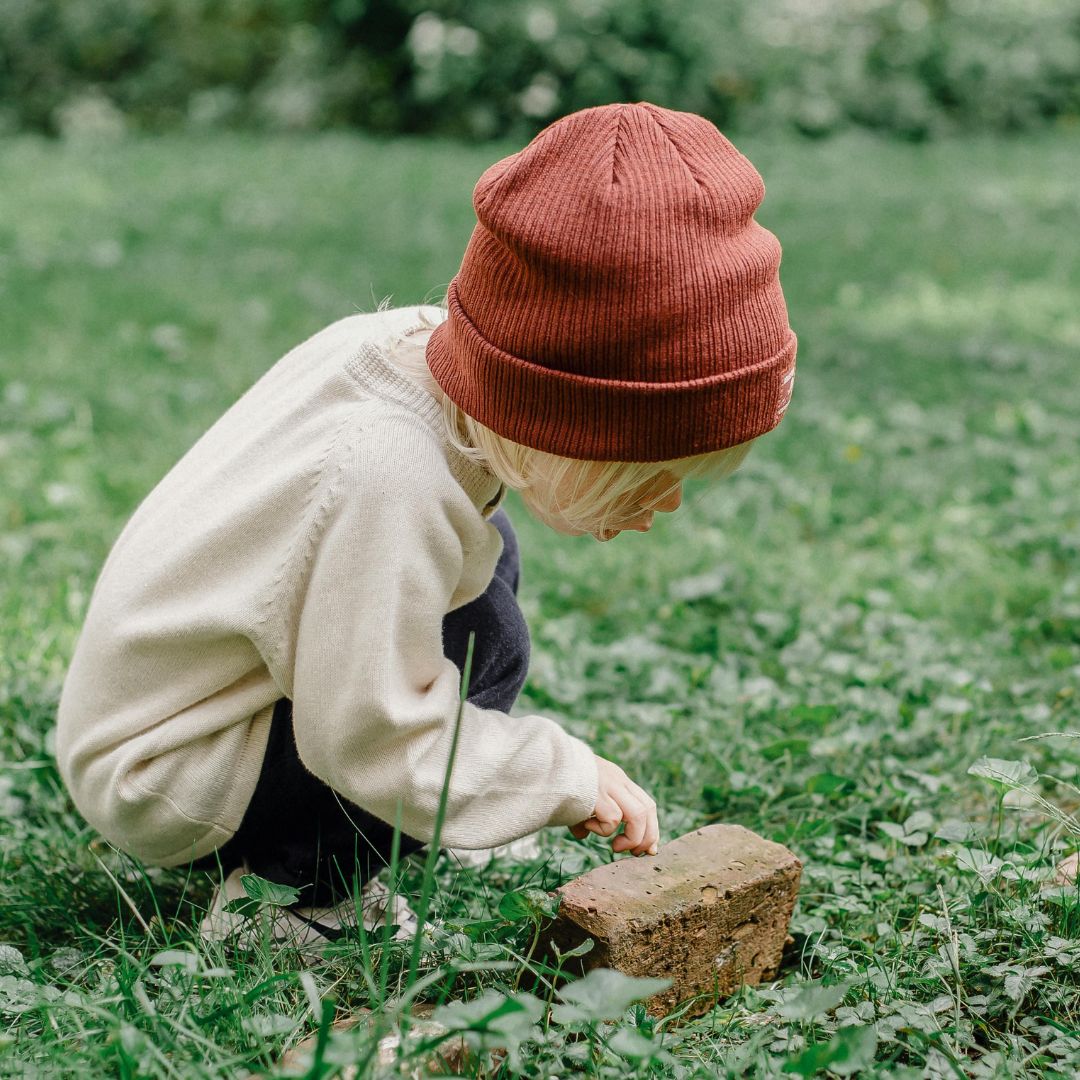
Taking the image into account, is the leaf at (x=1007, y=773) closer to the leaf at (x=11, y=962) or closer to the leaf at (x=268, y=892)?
the leaf at (x=268, y=892)

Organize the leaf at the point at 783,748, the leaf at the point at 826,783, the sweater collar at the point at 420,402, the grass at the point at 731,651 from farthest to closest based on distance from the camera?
1. the leaf at the point at 783,748
2. the leaf at the point at 826,783
3. the sweater collar at the point at 420,402
4. the grass at the point at 731,651

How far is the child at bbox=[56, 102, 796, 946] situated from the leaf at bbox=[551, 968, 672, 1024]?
1.21ft

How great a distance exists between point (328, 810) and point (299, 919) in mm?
171

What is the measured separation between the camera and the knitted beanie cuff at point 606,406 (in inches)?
57.3

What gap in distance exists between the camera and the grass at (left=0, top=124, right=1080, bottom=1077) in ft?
4.84

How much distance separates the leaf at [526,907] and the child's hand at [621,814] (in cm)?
11

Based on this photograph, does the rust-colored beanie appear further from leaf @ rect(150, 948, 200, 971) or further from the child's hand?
leaf @ rect(150, 948, 200, 971)

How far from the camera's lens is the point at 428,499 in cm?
151

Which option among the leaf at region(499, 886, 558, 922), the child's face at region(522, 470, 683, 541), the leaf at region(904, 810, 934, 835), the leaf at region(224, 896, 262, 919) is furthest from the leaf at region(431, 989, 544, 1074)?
the leaf at region(904, 810, 934, 835)

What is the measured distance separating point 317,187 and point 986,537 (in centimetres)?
503

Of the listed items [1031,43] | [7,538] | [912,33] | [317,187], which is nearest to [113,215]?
[317,187]

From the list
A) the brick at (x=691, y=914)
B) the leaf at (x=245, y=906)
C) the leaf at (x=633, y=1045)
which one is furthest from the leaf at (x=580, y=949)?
the leaf at (x=245, y=906)

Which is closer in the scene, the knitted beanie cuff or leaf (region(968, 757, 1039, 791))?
the knitted beanie cuff

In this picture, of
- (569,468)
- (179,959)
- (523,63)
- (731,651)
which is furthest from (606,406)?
(523,63)
